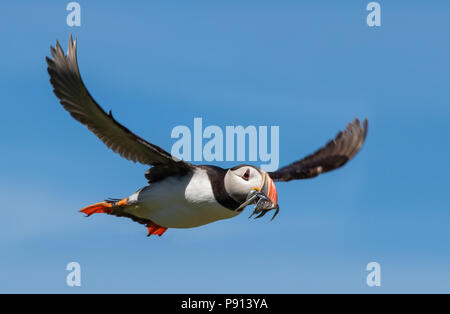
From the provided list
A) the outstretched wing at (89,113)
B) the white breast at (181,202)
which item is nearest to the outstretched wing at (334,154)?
the white breast at (181,202)

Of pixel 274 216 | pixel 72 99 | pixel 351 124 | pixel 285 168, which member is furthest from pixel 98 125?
pixel 351 124

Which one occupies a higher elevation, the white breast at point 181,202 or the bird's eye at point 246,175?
the bird's eye at point 246,175

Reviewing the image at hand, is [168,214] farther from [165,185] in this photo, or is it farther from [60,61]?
[60,61]

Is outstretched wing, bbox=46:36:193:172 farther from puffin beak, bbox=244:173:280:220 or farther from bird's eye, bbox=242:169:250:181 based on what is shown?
puffin beak, bbox=244:173:280:220

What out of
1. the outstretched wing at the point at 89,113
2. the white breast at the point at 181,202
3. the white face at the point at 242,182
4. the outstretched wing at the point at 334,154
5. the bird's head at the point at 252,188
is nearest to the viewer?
the outstretched wing at the point at 89,113

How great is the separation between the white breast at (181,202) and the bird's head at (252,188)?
1.40ft

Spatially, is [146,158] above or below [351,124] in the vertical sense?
below

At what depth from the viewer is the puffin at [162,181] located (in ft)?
38.6

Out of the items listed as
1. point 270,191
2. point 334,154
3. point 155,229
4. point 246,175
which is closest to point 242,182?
point 246,175

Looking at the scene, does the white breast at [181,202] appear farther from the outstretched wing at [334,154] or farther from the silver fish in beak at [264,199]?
the outstretched wing at [334,154]

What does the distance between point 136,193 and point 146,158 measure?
28.9 inches

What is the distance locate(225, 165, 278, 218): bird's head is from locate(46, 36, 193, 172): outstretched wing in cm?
100

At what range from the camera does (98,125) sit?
12.3 metres

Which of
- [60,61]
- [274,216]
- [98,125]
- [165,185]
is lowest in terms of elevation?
[274,216]
